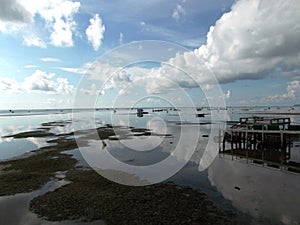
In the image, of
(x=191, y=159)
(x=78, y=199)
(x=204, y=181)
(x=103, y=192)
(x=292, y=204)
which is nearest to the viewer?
(x=292, y=204)

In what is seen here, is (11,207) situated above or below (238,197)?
below

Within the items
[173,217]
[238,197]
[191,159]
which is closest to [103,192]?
[173,217]

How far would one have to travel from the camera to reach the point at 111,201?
12266mm

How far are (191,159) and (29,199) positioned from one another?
15059mm

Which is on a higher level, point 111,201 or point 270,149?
point 270,149

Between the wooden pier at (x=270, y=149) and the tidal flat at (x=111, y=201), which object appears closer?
the tidal flat at (x=111, y=201)

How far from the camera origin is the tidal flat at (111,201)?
1039 centimetres

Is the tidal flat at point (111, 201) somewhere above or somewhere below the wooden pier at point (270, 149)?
below

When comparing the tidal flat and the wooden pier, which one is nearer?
the tidal flat

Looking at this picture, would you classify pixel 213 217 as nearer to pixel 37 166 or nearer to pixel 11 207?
pixel 11 207

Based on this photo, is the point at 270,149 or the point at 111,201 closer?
the point at 111,201

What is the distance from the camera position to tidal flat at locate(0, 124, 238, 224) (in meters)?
10.4

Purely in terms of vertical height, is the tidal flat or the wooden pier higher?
the wooden pier

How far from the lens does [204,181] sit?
1563 centimetres
